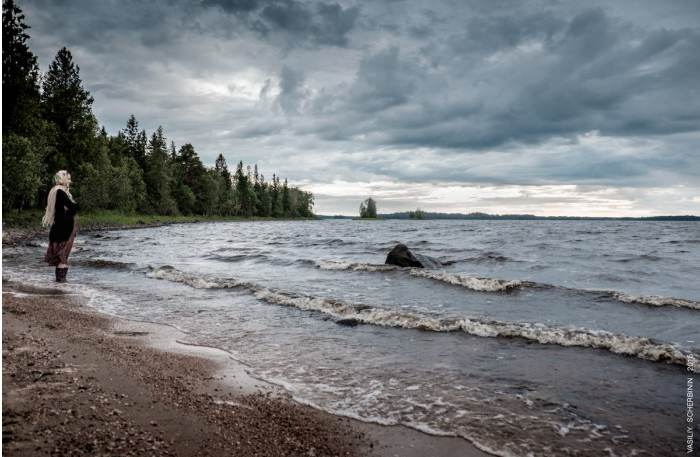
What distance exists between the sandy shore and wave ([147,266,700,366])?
4.56m

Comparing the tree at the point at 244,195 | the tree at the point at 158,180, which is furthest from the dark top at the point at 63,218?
the tree at the point at 244,195

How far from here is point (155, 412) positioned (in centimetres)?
492

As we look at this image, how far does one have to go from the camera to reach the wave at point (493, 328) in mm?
8258

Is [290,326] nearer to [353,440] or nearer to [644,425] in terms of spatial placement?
[353,440]

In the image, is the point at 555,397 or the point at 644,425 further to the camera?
the point at 555,397

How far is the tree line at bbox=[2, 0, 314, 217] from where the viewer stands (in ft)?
121

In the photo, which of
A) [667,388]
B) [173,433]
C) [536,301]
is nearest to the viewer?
[173,433]

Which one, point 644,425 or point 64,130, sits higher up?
point 64,130

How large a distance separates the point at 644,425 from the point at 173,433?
5.61 meters

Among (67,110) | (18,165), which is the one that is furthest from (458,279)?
(67,110)

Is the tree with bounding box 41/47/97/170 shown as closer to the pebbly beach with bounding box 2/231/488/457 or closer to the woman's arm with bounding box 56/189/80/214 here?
the woman's arm with bounding box 56/189/80/214

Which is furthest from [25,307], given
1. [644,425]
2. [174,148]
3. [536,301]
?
[174,148]

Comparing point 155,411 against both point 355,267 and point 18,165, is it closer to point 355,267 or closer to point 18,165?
point 355,267

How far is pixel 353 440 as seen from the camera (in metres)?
4.88
